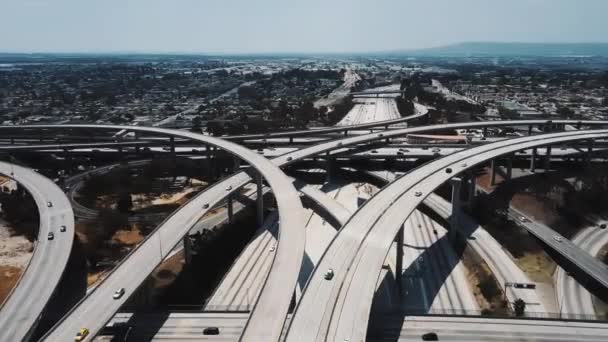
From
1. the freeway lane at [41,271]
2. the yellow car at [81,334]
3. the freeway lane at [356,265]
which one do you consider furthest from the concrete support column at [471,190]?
the yellow car at [81,334]

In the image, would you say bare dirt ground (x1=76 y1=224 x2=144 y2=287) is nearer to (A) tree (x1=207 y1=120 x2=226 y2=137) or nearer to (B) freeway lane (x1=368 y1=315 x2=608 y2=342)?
(B) freeway lane (x1=368 y1=315 x2=608 y2=342)

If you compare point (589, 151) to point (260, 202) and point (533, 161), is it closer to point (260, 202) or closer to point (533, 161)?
point (533, 161)

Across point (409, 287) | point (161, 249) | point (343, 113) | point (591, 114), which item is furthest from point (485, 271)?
point (591, 114)

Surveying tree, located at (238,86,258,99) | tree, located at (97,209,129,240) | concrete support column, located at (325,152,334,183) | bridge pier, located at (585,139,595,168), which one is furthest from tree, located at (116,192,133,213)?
tree, located at (238,86,258,99)

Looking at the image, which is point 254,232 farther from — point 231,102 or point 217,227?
point 231,102

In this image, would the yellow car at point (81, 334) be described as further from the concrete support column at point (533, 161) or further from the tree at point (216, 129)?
A: the tree at point (216, 129)
